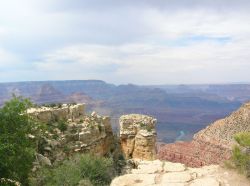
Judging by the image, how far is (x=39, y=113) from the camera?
1296 inches

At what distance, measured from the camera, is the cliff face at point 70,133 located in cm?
3011

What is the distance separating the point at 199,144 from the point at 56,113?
74705 millimetres

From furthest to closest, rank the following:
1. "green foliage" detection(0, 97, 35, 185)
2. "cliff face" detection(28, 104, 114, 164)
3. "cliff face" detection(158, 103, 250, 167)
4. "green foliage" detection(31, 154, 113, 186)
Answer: "cliff face" detection(158, 103, 250, 167) < "cliff face" detection(28, 104, 114, 164) < "green foliage" detection(0, 97, 35, 185) < "green foliage" detection(31, 154, 113, 186)

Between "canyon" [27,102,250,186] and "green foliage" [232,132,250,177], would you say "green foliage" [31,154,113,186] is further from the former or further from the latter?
"green foliage" [232,132,250,177]

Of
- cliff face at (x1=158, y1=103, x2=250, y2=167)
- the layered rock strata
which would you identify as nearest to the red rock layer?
cliff face at (x1=158, y1=103, x2=250, y2=167)

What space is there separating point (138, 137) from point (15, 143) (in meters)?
18.8

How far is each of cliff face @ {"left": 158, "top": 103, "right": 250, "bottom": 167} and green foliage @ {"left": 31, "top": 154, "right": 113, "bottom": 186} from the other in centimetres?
6259

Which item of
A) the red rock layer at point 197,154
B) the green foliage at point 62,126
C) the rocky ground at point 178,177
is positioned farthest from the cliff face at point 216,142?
the rocky ground at point 178,177

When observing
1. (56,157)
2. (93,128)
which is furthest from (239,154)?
(93,128)

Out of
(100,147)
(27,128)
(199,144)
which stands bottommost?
(199,144)

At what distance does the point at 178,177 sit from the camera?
19047 millimetres

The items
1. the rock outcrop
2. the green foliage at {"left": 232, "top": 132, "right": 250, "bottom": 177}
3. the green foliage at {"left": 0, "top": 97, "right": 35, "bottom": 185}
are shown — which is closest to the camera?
the green foliage at {"left": 232, "top": 132, "right": 250, "bottom": 177}

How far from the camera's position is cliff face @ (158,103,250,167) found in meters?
88.5

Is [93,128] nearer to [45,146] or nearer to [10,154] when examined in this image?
[45,146]
